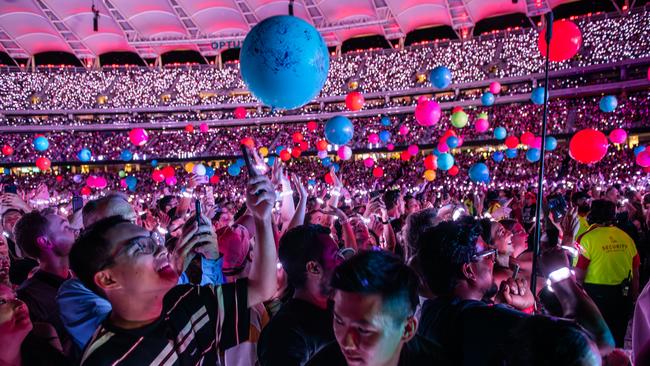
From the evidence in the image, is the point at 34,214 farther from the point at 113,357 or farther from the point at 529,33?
the point at 529,33

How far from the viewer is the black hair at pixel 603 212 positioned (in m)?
4.95

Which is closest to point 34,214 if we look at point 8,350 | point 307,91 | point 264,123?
point 8,350

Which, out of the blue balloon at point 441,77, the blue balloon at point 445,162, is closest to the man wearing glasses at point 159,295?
the blue balloon at point 445,162

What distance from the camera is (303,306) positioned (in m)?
2.45

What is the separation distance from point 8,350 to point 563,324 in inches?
78.5

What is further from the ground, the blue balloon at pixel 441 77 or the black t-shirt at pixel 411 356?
the blue balloon at pixel 441 77

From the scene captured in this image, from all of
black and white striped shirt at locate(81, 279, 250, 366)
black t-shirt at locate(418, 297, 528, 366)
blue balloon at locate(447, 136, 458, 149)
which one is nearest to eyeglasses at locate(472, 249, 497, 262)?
black t-shirt at locate(418, 297, 528, 366)

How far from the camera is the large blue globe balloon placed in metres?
4.24

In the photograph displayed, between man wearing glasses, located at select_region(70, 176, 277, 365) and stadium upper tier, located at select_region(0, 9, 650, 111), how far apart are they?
1302 inches

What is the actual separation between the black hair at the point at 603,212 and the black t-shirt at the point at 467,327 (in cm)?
346

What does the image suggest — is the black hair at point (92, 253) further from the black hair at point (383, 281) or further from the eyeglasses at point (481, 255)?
the eyeglasses at point (481, 255)

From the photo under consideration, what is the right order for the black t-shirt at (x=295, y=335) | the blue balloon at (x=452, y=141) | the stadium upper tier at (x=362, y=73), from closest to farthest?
the black t-shirt at (x=295, y=335) → the blue balloon at (x=452, y=141) → the stadium upper tier at (x=362, y=73)

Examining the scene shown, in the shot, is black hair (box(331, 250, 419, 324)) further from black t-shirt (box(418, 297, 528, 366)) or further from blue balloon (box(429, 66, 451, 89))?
blue balloon (box(429, 66, 451, 89))

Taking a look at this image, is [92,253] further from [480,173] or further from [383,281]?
[480,173]
